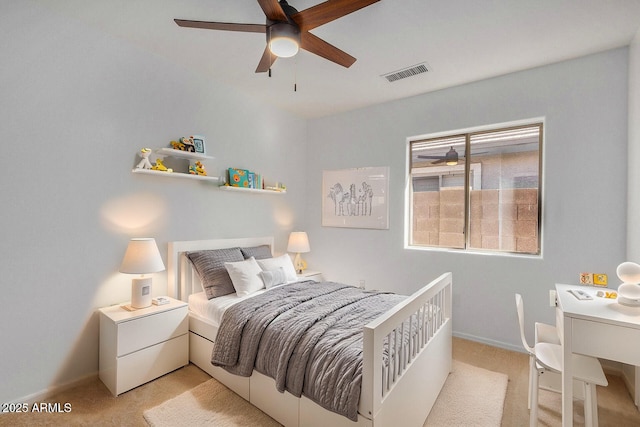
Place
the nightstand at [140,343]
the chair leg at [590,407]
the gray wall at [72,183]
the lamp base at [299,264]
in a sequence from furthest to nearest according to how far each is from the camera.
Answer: the lamp base at [299,264] → the nightstand at [140,343] → the gray wall at [72,183] → the chair leg at [590,407]

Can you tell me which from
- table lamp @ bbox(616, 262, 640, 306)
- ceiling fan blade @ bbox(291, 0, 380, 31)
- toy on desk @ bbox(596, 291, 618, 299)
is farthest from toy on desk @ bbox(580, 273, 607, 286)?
ceiling fan blade @ bbox(291, 0, 380, 31)

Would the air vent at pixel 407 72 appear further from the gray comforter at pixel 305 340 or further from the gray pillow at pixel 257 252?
the gray pillow at pixel 257 252

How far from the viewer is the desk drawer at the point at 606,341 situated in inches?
59.7

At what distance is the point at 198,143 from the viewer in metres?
3.02

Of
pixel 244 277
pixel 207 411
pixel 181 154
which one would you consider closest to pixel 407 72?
pixel 181 154

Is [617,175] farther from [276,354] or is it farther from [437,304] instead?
[276,354]

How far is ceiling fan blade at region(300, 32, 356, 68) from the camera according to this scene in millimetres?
1829

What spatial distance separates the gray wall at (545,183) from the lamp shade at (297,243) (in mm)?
582

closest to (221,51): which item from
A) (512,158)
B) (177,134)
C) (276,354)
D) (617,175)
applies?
(177,134)

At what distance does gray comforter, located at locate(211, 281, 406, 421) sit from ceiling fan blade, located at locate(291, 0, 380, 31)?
5.89ft

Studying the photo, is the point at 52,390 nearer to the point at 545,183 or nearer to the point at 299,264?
the point at 299,264

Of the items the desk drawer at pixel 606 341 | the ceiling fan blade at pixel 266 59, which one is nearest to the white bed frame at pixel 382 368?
the desk drawer at pixel 606 341

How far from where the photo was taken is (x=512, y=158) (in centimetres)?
316

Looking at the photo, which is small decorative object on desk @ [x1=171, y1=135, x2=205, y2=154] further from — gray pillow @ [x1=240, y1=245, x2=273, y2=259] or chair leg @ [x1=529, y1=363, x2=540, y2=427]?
chair leg @ [x1=529, y1=363, x2=540, y2=427]
